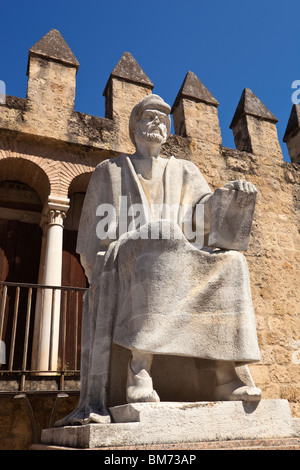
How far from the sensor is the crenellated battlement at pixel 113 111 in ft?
18.7

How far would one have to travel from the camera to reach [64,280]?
6.40 meters

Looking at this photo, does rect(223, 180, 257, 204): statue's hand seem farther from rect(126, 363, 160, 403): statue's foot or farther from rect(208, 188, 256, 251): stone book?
rect(126, 363, 160, 403): statue's foot

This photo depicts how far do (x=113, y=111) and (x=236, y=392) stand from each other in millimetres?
5129

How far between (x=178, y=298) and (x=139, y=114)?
1428 millimetres

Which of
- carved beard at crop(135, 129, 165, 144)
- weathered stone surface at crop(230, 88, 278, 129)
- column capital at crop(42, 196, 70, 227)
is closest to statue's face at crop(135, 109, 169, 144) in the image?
carved beard at crop(135, 129, 165, 144)

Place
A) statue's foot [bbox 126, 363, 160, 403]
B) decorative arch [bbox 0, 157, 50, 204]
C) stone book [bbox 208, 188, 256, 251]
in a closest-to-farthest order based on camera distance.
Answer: statue's foot [bbox 126, 363, 160, 403] < stone book [bbox 208, 188, 256, 251] < decorative arch [bbox 0, 157, 50, 204]

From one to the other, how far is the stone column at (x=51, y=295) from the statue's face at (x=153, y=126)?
2.78 metres

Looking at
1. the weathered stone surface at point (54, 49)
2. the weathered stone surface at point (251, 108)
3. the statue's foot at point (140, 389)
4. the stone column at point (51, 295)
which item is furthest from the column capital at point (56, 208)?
the statue's foot at point (140, 389)

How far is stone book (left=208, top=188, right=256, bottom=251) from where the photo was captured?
2.19m

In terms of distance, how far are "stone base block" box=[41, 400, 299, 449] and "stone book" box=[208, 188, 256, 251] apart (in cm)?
79

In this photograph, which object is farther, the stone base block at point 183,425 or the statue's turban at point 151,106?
the statue's turban at point 151,106

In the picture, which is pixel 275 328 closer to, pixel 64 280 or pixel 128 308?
pixel 64 280

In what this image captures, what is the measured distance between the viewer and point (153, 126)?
8.99 feet

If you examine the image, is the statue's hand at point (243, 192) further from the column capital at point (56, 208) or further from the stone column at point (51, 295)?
the column capital at point (56, 208)
